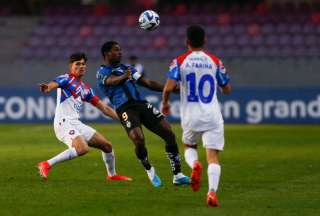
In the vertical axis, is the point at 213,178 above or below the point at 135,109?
below

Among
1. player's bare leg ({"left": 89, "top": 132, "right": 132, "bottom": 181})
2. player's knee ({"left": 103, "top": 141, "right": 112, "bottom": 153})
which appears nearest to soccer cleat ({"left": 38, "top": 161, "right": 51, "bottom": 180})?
player's bare leg ({"left": 89, "top": 132, "right": 132, "bottom": 181})

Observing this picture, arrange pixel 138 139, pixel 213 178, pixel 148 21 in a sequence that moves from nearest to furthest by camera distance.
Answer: pixel 213 178, pixel 138 139, pixel 148 21

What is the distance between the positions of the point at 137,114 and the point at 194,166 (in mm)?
2234

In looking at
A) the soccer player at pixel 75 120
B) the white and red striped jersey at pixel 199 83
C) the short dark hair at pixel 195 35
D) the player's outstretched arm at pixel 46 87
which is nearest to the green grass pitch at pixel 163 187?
the soccer player at pixel 75 120

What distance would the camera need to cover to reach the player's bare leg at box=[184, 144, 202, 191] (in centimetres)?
1052

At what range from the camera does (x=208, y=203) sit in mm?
10102

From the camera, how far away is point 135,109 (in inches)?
496

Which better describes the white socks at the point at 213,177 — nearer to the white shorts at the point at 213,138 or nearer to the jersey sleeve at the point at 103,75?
the white shorts at the point at 213,138

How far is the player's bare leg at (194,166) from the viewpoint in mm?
10516

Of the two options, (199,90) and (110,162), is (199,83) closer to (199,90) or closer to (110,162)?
(199,90)

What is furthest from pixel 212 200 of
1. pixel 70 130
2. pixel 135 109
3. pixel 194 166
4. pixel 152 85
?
pixel 70 130

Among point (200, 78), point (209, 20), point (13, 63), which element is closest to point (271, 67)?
point (209, 20)

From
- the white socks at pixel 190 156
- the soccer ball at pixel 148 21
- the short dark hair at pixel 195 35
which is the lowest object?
the white socks at pixel 190 156

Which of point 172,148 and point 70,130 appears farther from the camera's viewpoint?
point 70,130
